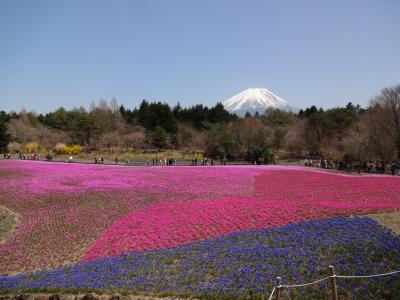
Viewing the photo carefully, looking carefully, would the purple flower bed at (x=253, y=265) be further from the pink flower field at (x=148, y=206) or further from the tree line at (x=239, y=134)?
the tree line at (x=239, y=134)

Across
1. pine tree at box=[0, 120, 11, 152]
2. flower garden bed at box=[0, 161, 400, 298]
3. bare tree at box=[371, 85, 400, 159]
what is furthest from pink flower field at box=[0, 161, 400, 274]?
pine tree at box=[0, 120, 11, 152]

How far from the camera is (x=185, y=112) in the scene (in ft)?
407

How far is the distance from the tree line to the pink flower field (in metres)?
23.9

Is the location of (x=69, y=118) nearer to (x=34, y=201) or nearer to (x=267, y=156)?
(x=267, y=156)

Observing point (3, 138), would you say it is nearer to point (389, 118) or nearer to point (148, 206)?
point (148, 206)

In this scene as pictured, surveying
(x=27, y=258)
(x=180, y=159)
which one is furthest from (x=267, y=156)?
(x=27, y=258)

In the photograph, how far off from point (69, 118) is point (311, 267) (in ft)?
361

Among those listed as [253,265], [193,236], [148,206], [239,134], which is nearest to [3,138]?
[239,134]

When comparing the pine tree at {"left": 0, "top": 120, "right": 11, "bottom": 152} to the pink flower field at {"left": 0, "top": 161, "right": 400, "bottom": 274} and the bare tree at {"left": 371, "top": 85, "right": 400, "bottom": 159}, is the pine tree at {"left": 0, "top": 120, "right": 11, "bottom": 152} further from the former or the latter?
the bare tree at {"left": 371, "top": 85, "right": 400, "bottom": 159}

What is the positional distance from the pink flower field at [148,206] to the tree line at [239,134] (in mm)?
23932

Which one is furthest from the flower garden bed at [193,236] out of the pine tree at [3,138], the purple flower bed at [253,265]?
the pine tree at [3,138]

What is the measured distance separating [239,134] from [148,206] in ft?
181

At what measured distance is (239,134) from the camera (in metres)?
78.4

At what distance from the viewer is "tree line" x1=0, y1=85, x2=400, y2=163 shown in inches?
2109
